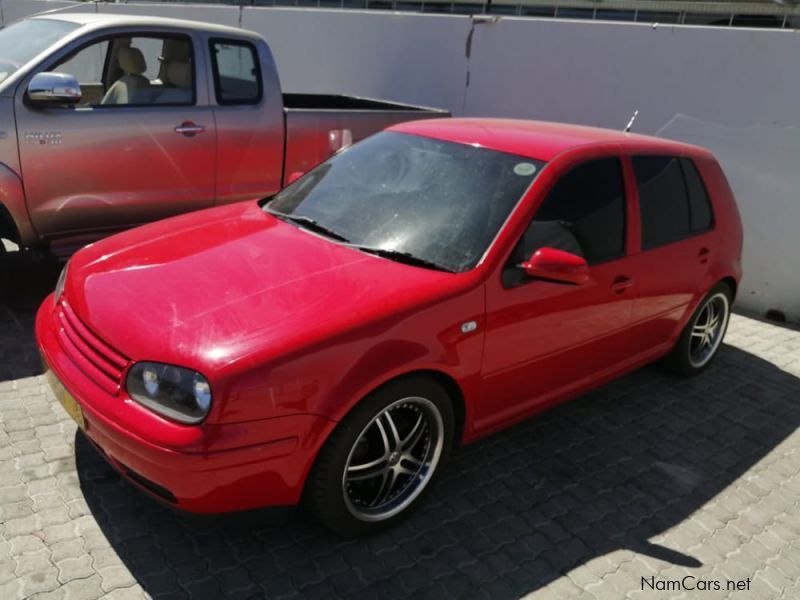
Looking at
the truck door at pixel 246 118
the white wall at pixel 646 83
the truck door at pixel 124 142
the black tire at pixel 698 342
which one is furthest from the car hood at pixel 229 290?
the white wall at pixel 646 83

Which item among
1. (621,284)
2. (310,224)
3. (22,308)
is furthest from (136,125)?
(621,284)

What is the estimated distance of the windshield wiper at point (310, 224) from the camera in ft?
11.4

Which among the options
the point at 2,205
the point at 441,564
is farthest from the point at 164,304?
the point at 2,205

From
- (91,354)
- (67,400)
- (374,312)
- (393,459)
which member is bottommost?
(393,459)

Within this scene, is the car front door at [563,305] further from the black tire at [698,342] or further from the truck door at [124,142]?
the truck door at [124,142]

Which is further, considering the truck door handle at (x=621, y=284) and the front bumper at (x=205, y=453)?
the truck door handle at (x=621, y=284)

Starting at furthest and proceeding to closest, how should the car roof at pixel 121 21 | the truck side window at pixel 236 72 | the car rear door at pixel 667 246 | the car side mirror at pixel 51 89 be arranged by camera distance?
the truck side window at pixel 236 72 → the car roof at pixel 121 21 → the car side mirror at pixel 51 89 → the car rear door at pixel 667 246

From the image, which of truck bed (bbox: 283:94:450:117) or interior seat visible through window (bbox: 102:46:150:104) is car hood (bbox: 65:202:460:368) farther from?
truck bed (bbox: 283:94:450:117)

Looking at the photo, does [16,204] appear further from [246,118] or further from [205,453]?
[205,453]

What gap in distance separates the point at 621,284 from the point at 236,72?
3.77 metres

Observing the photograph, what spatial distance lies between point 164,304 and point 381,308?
0.88 m

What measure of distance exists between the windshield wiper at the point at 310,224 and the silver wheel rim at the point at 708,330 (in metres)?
2.74

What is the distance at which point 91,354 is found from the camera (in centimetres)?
285

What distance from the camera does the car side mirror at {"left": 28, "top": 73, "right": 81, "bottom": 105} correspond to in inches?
184
